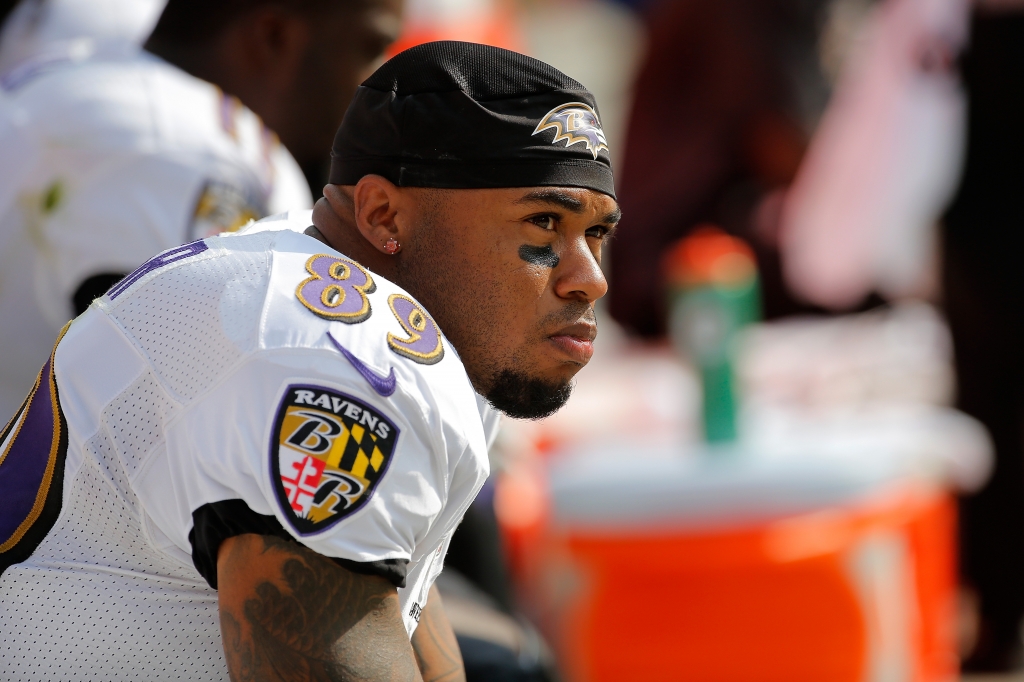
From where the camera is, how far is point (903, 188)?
19.5 feet

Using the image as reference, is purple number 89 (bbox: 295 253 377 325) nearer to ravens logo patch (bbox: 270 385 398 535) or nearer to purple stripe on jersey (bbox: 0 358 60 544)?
ravens logo patch (bbox: 270 385 398 535)

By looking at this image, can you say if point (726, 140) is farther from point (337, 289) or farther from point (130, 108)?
point (337, 289)

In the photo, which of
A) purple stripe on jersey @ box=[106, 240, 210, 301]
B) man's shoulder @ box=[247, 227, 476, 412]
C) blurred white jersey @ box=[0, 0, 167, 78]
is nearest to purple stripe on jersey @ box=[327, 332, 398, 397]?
man's shoulder @ box=[247, 227, 476, 412]

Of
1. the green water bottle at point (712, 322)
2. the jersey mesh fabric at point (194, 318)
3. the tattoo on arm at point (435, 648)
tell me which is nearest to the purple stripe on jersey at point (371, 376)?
the jersey mesh fabric at point (194, 318)

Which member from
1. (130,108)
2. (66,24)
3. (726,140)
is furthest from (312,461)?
(726,140)

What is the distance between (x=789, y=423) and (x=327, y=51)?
2.66 meters

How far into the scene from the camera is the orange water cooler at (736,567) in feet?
14.6

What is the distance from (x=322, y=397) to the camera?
1676 mm

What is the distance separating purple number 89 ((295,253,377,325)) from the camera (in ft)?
5.77

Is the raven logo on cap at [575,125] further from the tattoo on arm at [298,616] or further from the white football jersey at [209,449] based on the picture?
the tattoo on arm at [298,616]

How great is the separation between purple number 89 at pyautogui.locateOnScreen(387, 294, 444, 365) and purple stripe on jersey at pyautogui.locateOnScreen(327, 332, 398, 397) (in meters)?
0.06

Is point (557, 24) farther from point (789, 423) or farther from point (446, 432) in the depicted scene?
point (446, 432)

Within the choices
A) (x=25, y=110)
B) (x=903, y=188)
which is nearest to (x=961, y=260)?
(x=903, y=188)

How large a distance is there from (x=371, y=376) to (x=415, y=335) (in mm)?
132
